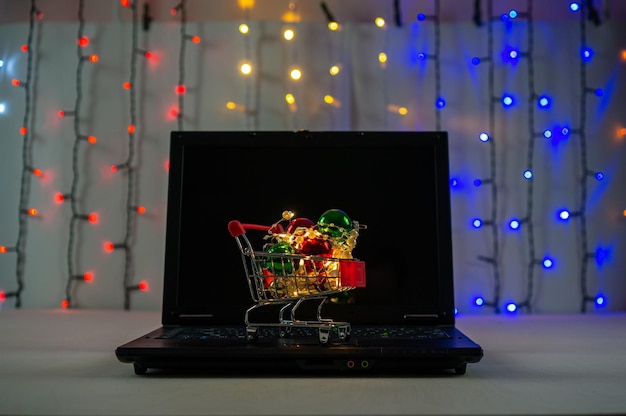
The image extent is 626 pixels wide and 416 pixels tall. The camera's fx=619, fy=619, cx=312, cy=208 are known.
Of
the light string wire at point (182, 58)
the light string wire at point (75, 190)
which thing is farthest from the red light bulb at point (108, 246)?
the light string wire at point (182, 58)

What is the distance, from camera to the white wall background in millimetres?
2031

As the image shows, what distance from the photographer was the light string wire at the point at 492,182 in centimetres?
202

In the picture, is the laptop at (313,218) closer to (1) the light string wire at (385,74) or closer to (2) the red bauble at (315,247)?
(2) the red bauble at (315,247)

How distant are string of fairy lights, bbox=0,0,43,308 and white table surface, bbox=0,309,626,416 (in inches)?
36.4

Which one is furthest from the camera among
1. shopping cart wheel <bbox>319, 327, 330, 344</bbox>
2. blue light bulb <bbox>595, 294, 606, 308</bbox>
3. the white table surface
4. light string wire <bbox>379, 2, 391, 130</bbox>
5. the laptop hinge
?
light string wire <bbox>379, 2, 391, 130</bbox>

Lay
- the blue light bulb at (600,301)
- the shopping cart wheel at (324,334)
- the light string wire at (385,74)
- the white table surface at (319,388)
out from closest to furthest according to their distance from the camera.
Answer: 1. the white table surface at (319,388)
2. the shopping cart wheel at (324,334)
3. the blue light bulb at (600,301)
4. the light string wire at (385,74)

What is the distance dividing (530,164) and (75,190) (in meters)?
1.52

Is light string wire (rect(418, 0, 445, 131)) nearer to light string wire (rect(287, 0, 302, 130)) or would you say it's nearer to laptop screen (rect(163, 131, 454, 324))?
light string wire (rect(287, 0, 302, 130))

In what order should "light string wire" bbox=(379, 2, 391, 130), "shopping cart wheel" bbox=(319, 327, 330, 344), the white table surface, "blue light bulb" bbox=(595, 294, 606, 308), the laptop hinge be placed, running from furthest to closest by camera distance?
"light string wire" bbox=(379, 2, 391, 130)
"blue light bulb" bbox=(595, 294, 606, 308)
the laptop hinge
"shopping cart wheel" bbox=(319, 327, 330, 344)
the white table surface

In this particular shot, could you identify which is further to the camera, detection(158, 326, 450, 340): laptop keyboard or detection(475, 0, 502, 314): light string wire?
detection(475, 0, 502, 314): light string wire

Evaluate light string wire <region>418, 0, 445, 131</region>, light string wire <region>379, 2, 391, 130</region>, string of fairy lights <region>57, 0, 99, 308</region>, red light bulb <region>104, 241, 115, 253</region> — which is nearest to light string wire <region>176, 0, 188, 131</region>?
string of fairy lights <region>57, 0, 99, 308</region>

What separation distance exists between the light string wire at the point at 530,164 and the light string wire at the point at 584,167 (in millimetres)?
141

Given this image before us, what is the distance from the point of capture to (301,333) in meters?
1.00

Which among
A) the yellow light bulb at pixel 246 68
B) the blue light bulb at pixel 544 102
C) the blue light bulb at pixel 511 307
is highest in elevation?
the yellow light bulb at pixel 246 68
